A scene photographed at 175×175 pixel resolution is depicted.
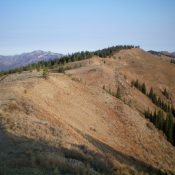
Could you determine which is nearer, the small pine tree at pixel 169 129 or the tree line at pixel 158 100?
the small pine tree at pixel 169 129

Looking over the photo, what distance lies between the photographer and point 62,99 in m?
55.9

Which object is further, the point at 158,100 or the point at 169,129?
the point at 158,100

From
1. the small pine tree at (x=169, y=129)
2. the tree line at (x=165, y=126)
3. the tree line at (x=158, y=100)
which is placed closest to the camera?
the small pine tree at (x=169, y=129)

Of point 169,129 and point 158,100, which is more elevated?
point 158,100

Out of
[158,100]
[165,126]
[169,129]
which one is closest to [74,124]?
[169,129]

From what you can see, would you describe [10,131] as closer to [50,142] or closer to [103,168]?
[50,142]

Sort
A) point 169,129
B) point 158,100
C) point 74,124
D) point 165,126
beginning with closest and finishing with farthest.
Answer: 1. point 74,124
2. point 169,129
3. point 165,126
4. point 158,100

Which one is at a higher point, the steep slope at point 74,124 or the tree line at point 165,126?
the steep slope at point 74,124

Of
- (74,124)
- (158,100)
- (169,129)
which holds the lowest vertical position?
(169,129)

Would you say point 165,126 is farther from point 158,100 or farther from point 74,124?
point 74,124

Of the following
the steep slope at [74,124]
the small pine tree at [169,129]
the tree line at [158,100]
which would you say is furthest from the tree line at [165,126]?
the tree line at [158,100]

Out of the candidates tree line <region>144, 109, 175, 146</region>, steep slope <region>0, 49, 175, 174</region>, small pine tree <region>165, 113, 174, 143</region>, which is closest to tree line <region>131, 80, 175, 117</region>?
tree line <region>144, 109, 175, 146</region>

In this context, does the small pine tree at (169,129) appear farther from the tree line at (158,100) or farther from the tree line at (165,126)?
the tree line at (158,100)

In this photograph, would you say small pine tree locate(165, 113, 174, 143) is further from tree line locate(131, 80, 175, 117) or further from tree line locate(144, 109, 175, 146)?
tree line locate(131, 80, 175, 117)
